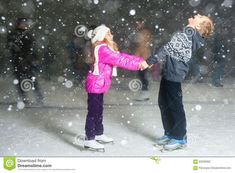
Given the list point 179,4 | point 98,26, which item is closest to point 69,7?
point 98,26

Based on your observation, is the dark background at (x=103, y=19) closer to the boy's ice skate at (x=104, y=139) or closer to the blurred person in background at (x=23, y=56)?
the blurred person in background at (x=23, y=56)

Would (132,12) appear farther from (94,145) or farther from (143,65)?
(94,145)

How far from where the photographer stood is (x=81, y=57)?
180 cm

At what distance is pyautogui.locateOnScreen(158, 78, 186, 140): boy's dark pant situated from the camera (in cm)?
177

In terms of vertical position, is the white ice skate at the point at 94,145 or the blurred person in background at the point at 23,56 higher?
the blurred person in background at the point at 23,56

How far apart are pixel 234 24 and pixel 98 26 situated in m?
0.36

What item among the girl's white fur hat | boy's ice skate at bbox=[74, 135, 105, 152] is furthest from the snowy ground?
the girl's white fur hat

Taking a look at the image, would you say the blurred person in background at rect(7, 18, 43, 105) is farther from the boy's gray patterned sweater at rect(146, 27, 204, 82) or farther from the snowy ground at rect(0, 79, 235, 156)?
the boy's gray patterned sweater at rect(146, 27, 204, 82)

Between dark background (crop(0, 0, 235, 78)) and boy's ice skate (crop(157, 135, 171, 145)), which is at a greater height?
dark background (crop(0, 0, 235, 78))

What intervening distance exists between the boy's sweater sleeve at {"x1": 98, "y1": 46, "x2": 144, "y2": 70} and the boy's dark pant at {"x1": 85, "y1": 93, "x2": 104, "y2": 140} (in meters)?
0.11

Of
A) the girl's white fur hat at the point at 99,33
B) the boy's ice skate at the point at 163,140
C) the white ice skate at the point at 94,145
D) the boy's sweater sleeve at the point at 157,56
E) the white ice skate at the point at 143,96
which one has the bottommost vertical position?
the white ice skate at the point at 94,145

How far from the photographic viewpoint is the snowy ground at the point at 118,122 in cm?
176

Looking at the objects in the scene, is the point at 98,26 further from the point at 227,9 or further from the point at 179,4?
the point at 227,9

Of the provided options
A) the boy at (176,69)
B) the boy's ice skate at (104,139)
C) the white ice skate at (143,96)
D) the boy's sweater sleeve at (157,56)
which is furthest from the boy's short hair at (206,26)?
the boy's ice skate at (104,139)
